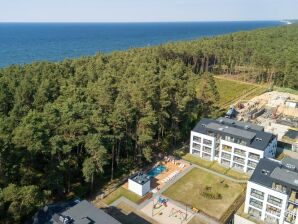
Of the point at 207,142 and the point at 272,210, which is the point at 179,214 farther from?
the point at 207,142

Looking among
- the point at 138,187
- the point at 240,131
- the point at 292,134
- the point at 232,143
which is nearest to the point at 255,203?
the point at 232,143

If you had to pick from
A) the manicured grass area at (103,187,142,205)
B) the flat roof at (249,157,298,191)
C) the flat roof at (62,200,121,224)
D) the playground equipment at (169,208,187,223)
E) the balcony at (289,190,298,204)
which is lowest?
the playground equipment at (169,208,187,223)

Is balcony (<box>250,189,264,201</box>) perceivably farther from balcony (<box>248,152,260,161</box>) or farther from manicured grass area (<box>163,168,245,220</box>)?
balcony (<box>248,152,260,161</box>)

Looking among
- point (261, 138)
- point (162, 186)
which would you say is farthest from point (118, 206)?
point (261, 138)

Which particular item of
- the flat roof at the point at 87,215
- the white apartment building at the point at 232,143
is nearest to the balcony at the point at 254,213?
the white apartment building at the point at 232,143

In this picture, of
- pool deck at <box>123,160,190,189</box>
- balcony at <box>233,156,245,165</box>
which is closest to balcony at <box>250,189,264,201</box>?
balcony at <box>233,156,245,165</box>

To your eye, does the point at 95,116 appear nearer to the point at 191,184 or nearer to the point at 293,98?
the point at 191,184
